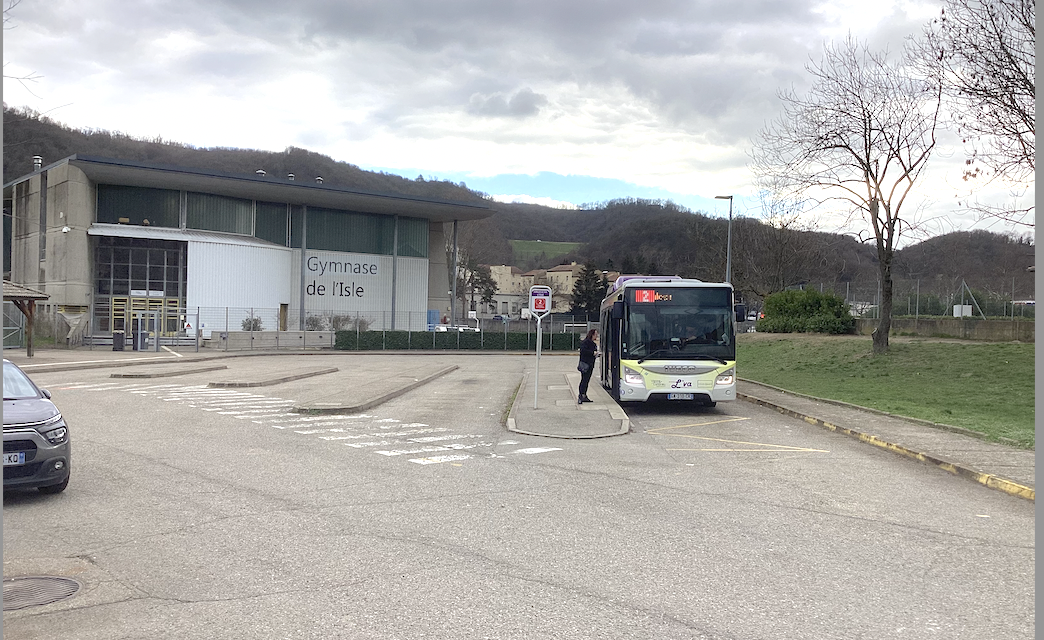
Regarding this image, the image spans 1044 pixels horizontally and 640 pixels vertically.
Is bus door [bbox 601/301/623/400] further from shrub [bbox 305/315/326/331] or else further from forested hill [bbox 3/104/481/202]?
forested hill [bbox 3/104/481/202]

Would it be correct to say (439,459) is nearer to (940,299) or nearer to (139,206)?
(940,299)

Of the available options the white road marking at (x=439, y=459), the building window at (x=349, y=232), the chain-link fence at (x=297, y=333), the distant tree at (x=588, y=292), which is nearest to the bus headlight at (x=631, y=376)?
the white road marking at (x=439, y=459)

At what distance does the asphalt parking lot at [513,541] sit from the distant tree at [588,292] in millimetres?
79813

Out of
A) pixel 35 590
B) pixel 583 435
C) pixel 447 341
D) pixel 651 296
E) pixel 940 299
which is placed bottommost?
pixel 583 435

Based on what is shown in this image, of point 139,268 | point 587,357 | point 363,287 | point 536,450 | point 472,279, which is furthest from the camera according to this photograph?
point 472,279

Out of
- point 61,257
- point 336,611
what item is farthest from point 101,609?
point 61,257

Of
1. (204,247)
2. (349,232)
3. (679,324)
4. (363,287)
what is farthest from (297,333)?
(679,324)

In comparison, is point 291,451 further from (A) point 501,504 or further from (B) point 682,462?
(B) point 682,462

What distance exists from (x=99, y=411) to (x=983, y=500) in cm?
1645

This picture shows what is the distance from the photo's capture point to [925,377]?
2372 cm

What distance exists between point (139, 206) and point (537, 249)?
10326 cm

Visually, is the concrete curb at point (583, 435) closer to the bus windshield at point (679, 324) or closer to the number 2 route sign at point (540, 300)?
the bus windshield at point (679, 324)

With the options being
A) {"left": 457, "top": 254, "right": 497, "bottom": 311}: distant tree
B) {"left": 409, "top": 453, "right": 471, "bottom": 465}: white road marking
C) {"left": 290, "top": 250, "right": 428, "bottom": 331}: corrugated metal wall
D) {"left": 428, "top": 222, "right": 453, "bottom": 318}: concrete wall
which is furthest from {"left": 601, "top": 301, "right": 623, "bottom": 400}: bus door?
{"left": 457, "top": 254, "right": 497, "bottom": 311}: distant tree

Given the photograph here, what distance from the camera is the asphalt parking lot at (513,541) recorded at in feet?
17.0
